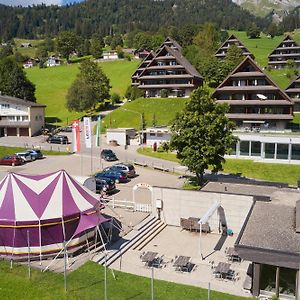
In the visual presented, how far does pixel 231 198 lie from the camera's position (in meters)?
28.6

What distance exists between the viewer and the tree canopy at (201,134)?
35.7 m

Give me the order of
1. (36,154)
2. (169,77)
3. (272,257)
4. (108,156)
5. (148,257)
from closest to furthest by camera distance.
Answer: (272,257)
(148,257)
(108,156)
(36,154)
(169,77)

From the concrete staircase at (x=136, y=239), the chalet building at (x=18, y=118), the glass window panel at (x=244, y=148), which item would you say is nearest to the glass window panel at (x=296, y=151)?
the glass window panel at (x=244, y=148)

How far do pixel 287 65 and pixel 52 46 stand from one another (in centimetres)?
12564

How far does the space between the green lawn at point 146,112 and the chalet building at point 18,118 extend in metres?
12.9

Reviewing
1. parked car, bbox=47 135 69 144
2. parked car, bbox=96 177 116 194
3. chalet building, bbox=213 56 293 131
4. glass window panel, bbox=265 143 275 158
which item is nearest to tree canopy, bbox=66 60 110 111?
parked car, bbox=47 135 69 144

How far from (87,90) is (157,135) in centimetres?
2773

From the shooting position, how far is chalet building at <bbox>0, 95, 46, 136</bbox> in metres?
70.4

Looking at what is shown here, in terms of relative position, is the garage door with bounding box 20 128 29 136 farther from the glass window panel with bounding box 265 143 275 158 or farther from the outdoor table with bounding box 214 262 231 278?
the outdoor table with bounding box 214 262 231 278

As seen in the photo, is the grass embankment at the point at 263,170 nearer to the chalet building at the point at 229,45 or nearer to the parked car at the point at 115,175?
the parked car at the point at 115,175

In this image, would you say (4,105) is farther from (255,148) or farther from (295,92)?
(295,92)

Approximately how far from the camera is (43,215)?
77.5 feet

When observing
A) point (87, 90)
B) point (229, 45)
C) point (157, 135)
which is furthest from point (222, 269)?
point (229, 45)

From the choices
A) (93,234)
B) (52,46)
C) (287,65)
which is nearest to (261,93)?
(93,234)
